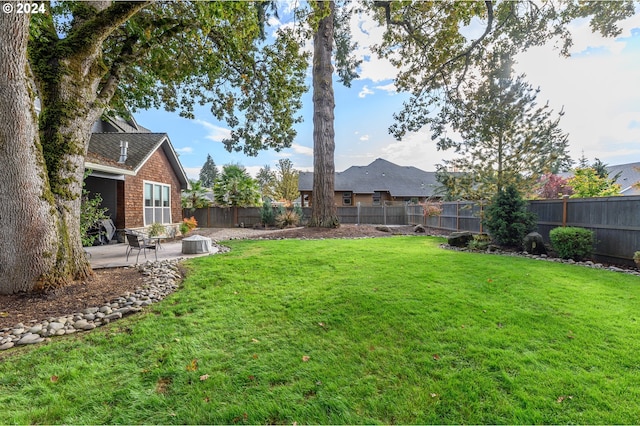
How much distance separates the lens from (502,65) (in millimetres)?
9453

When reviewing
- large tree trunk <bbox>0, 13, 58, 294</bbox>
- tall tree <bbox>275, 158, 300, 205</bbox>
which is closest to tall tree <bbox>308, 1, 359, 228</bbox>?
large tree trunk <bbox>0, 13, 58, 294</bbox>

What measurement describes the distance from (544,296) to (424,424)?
11.0ft

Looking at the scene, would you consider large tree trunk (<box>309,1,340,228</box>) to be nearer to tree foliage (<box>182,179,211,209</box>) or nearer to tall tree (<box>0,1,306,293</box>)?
tall tree (<box>0,1,306,293</box>)

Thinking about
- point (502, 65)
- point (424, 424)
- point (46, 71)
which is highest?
point (502, 65)

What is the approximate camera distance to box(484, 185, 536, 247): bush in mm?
8148

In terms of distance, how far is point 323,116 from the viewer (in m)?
10.8

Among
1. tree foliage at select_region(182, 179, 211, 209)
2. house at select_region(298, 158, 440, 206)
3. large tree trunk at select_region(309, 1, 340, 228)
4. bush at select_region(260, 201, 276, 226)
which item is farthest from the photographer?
house at select_region(298, 158, 440, 206)

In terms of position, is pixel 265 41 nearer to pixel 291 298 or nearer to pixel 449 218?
pixel 291 298

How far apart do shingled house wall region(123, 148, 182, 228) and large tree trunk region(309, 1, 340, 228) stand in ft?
22.9

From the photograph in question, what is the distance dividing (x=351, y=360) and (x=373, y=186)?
2468 cm

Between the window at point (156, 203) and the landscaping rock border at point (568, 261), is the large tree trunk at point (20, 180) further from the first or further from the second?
the landscaping rock border at point (568, 261)

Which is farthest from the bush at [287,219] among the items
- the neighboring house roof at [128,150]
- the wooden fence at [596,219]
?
the wooden fence at [596,219]

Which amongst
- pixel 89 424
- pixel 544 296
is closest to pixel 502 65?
pixel 544 296

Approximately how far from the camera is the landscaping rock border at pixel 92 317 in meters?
2.90
